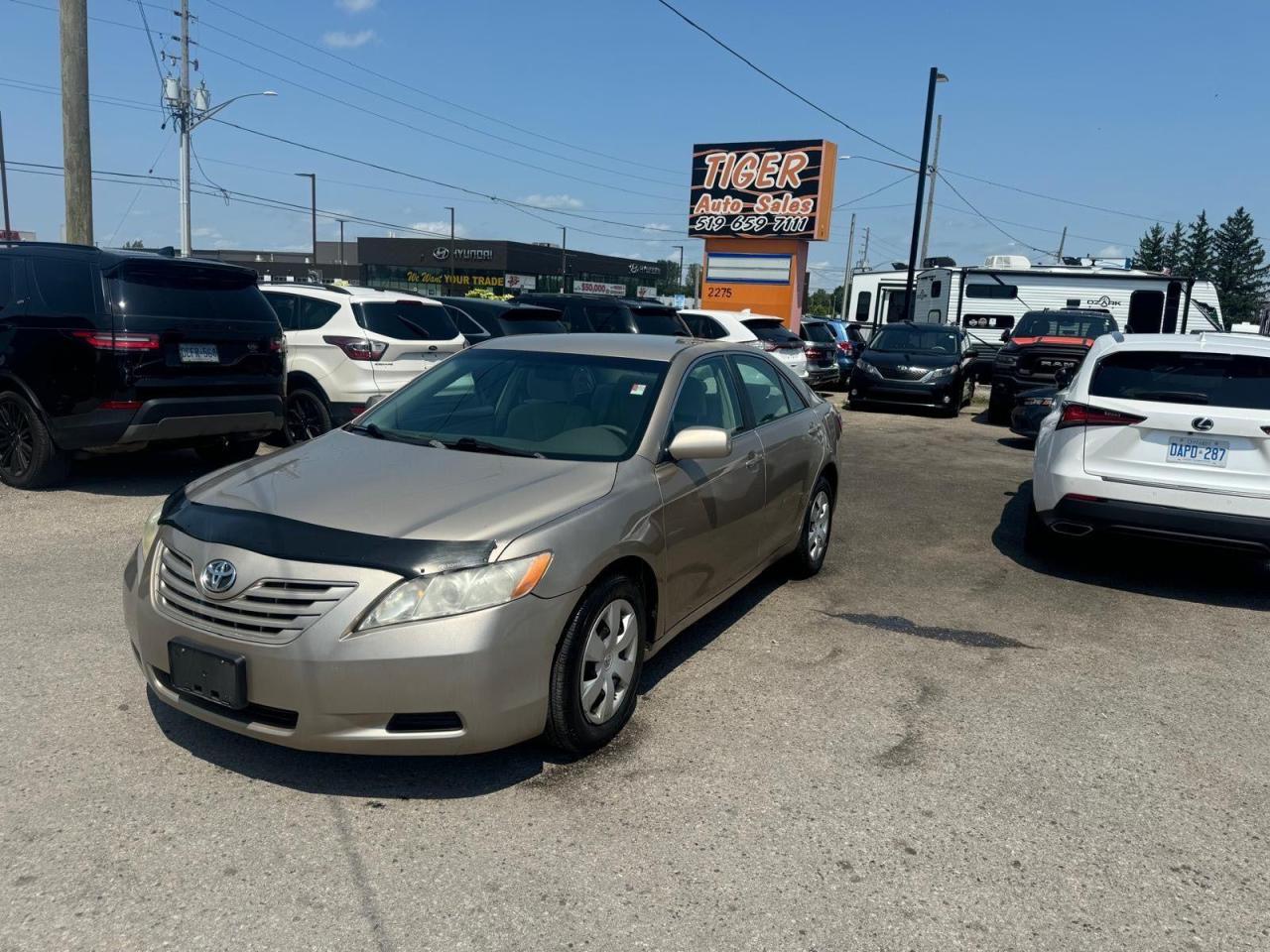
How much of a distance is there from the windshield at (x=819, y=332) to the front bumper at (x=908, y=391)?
14.2 feet

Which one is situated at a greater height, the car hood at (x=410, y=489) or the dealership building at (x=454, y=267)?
the dealership building at (x=454, y=267)

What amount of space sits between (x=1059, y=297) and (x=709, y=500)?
2032 centimetres

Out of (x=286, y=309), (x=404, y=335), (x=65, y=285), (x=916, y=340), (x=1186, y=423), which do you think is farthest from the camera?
(x=916, y=340)

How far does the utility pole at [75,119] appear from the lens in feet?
38.2

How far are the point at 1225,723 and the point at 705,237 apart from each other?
71.6 ft

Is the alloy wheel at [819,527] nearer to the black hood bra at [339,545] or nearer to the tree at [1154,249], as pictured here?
the black hood bra at [339,545]

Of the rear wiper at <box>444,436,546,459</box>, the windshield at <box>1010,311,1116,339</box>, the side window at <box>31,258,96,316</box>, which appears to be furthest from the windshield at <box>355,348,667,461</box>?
the windshield at <box>1010,311,1116,339</box>

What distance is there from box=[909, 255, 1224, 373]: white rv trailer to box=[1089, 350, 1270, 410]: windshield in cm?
1486

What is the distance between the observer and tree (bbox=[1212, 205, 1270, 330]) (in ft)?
307

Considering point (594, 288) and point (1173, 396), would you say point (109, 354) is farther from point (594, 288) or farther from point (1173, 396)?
point (594, 288)

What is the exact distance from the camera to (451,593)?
3.16 metres

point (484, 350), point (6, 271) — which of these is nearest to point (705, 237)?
point (6, 271)

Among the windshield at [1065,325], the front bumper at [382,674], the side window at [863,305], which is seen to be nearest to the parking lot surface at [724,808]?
the front bumper at [382,674]

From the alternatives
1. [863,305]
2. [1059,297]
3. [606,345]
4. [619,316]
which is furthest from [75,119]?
[863,305]
